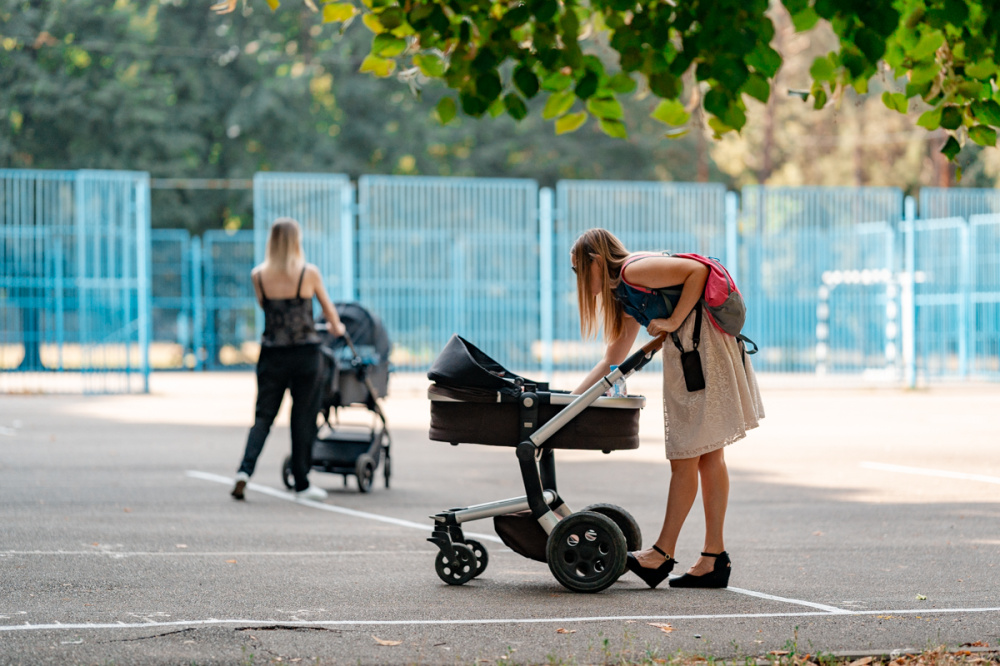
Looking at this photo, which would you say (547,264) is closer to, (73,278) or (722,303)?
(73,278)

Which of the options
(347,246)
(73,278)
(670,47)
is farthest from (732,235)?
(670,47)

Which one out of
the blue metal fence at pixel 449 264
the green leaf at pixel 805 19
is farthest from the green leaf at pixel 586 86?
the blue metal fence at pixel 449 264

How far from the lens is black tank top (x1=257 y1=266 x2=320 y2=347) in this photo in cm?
896

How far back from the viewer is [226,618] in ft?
17.2


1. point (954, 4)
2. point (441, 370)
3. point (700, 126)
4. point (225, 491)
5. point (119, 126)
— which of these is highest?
point (119, 126)

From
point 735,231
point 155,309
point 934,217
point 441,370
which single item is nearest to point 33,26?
point 155,309

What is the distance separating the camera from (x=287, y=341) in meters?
8.95

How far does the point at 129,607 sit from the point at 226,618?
0.51 meters

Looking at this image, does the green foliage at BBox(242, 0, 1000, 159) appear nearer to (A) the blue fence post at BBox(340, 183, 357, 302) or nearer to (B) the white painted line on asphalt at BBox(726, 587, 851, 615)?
(B) the white painted line on asphalt at BBox(726, 587, 851, 615)

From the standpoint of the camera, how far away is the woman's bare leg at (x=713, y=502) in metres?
6.01

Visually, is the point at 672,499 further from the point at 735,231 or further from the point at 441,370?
the point at 735,231

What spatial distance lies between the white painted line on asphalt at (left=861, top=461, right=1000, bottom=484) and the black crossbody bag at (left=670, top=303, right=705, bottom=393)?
558 centimetres

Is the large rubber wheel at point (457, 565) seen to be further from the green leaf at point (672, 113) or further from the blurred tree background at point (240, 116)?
the blurred tree background at point (240, 116)

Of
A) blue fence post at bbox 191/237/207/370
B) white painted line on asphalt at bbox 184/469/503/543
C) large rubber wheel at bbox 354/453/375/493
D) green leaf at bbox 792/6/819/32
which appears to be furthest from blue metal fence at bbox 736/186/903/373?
green leaf at bbox 792/6/819/32
